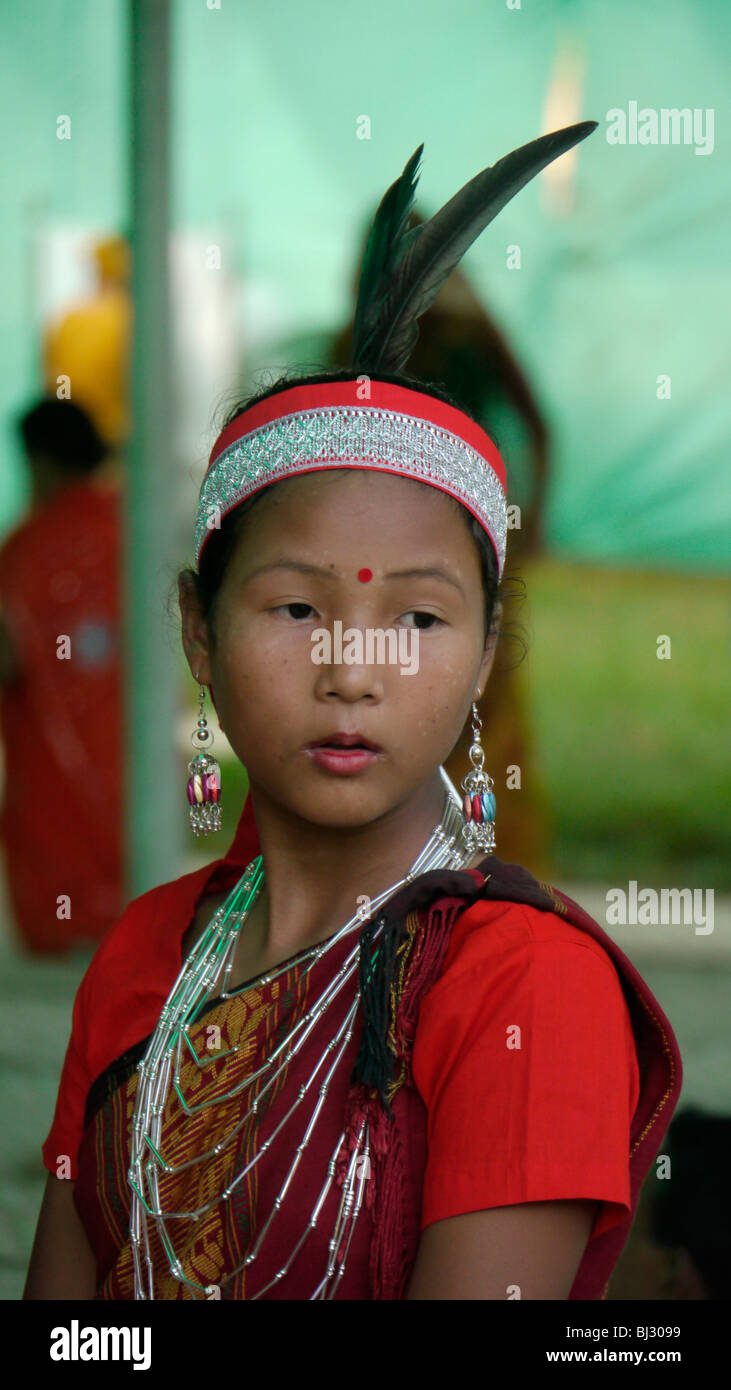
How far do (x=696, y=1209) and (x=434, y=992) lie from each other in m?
1.33

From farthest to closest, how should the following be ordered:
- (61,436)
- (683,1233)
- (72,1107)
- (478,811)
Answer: (61,436)
(683,1233)
(72,1107)
(478,811)

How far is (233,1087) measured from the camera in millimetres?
1533

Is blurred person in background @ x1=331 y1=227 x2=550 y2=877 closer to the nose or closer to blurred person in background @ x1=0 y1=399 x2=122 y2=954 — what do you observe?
blurred person in background @ x1=0 y1=399 x2=122 y2=954

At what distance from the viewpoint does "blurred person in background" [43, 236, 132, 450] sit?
7805mm

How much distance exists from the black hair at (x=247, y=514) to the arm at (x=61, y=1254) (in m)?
0.75

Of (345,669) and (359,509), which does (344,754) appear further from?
(359,509)

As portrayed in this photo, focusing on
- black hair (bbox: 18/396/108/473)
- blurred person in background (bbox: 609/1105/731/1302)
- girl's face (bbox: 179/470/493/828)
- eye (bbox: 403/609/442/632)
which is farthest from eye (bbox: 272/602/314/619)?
black hair (bbox: 18/396/108/473)

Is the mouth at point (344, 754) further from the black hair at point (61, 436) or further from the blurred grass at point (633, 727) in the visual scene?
the blurred grass at point (633, 727)

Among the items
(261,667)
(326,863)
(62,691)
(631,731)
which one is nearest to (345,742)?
(261,667)

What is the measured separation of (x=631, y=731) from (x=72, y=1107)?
5.73 m

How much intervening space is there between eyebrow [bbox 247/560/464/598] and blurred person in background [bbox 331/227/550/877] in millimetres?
2379

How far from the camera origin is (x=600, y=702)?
6.90 m
